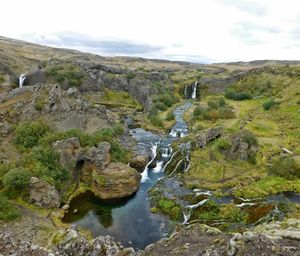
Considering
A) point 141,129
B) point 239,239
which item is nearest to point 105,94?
point 141,129

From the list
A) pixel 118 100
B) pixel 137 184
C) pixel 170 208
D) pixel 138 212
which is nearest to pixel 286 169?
pixel 170 208

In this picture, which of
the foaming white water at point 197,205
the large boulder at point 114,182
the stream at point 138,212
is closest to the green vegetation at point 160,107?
the stream at point 138,212

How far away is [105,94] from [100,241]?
79.4 metres

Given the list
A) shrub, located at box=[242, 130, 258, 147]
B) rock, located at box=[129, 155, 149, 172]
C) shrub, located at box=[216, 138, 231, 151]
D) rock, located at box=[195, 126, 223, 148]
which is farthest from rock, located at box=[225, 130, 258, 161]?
rock, located at box=[129, 155, 149, 172]

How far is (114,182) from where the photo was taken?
130 feet

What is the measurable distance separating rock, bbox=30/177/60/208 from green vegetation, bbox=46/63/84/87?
6667 cm

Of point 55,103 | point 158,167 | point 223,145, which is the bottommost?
point 158,167

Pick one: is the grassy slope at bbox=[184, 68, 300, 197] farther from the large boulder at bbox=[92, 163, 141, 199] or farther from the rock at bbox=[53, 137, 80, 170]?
the rock at bbox=[53, 137, 80, 170]

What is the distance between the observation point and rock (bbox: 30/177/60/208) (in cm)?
3547

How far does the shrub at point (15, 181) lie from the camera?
35375mm

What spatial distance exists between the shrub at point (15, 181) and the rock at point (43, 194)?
2.50ft

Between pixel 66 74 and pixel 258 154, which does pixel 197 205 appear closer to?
pixel 258 154

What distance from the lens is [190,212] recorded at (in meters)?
35.9

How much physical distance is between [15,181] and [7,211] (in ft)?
14.1
